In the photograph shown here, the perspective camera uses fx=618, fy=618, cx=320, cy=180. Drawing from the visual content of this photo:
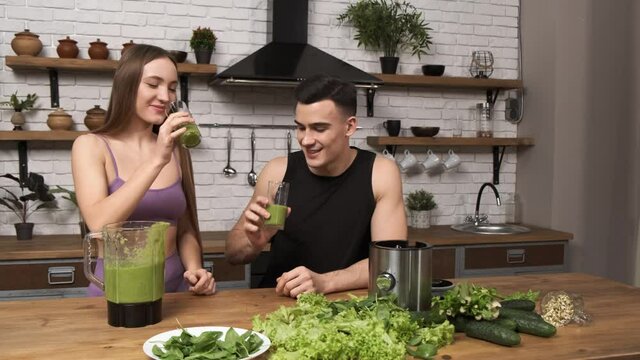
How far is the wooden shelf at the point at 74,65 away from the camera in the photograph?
3.32 meters

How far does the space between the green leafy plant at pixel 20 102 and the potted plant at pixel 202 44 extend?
3.13ft

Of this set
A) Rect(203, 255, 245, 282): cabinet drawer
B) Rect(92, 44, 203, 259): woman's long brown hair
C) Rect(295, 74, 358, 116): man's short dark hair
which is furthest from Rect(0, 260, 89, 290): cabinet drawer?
Rect(295, 74, 358, 116): man's short dark hair

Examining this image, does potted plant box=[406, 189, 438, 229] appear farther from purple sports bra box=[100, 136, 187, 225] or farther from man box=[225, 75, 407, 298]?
purple sports bra box=[100, 136, 187, 225]

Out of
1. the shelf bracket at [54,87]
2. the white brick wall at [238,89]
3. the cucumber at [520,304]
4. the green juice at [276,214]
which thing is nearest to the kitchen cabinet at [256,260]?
the white brick wall at [238,89]

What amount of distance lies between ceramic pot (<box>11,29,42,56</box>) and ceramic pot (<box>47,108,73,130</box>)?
343 mm

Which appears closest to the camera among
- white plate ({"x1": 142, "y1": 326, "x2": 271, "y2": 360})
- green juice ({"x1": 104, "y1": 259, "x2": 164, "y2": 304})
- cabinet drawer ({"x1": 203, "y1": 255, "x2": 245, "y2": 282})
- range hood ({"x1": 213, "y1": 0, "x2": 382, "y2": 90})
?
white plate ({"x1": 142, "y1": 326, "x2": 271, "y2": 360})

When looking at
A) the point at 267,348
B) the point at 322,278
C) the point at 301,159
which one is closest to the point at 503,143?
the point at 301,159

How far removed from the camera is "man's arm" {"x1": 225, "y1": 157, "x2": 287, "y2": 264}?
179 cm

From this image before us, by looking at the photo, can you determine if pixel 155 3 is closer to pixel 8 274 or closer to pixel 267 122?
pixel 267 122

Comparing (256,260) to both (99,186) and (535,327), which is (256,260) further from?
(535,327)

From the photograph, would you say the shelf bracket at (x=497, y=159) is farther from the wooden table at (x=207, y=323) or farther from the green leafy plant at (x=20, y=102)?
the green leafy plant at (x=20, y=102)

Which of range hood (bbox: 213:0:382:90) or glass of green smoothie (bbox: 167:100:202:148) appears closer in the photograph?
glass of green smoothie (bbox: 167:100:202:148)

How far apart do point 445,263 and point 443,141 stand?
2.91ft

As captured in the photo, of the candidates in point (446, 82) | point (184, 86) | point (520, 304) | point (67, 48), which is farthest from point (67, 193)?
point (520, 304)
